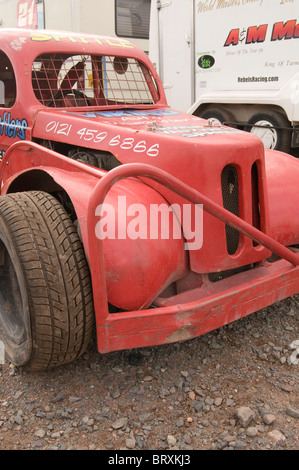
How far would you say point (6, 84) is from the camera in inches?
147

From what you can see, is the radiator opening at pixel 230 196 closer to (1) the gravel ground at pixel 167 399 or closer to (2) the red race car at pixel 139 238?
(2) the red race car at pixel 139 238

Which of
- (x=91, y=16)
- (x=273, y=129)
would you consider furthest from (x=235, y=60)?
(x=91, y=16)

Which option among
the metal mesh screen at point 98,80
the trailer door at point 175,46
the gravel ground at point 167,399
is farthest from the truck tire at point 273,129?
the gravel ground at point 167,399

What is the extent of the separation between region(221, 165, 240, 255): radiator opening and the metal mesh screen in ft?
5.60

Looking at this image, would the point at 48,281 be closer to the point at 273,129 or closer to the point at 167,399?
the point at 167,399

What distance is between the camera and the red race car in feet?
6.70

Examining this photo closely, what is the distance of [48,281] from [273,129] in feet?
16.2

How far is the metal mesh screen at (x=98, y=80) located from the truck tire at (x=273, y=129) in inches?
104

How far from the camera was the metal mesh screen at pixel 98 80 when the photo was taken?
3.60 m

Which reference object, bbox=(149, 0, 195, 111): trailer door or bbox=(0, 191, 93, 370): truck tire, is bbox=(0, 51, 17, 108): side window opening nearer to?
bbox=(0, 191, 93, 370): truck tire

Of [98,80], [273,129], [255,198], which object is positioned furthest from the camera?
[273,129]

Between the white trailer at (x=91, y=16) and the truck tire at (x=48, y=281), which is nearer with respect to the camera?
the truck tire at (x=48, y=281)

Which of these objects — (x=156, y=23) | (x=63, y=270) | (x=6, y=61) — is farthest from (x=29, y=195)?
(x=156, y=23)
